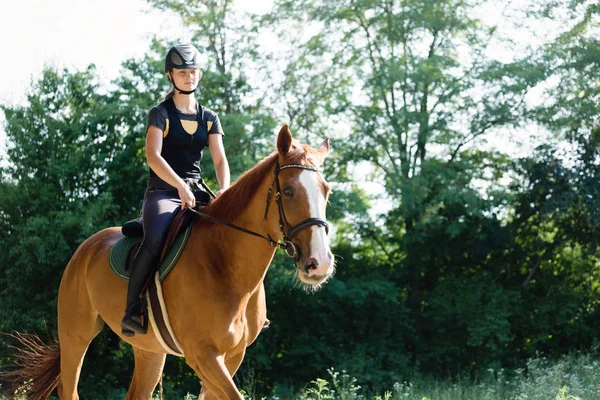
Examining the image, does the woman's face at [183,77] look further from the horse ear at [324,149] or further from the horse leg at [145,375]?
the horse leg at [145,375]

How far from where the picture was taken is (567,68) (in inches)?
898

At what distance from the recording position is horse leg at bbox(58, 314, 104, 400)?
255 inches

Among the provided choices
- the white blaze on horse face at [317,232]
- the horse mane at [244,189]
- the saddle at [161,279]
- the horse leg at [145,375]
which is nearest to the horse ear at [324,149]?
the horse mane at [244,189]

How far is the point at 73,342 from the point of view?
21.4 ft

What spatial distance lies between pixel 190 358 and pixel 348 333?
60.9 ft

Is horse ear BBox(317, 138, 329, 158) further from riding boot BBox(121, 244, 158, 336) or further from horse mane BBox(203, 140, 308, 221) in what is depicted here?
riding boot BBox(121, 244, 158, 336)

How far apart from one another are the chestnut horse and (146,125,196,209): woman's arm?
0.22m

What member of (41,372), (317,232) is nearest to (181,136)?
(317,232)

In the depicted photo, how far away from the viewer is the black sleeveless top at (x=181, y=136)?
217 inches

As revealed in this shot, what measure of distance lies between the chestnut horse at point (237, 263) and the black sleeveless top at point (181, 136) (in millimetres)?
392

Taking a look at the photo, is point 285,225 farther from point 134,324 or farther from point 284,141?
point 134,324

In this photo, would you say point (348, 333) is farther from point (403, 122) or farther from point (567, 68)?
point (567, 68)

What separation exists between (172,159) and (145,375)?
1.94 m

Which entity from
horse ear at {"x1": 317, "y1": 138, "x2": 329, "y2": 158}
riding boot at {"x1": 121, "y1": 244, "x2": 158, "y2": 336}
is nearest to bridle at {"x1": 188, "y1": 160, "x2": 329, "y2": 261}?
horse ear at {"x1": 317, "y1": 138, "x2": 329, "y2": 158}
